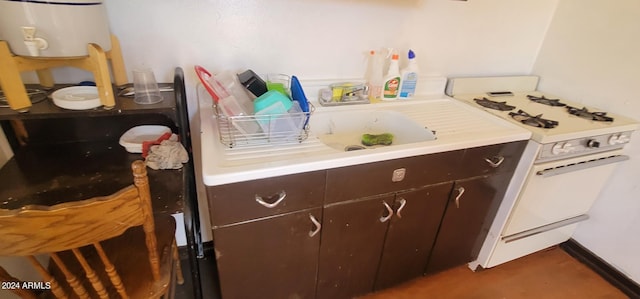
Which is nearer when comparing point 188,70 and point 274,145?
point 274,145

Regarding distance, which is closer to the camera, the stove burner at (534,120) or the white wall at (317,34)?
the white wall at (317,34)

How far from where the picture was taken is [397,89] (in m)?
1.47

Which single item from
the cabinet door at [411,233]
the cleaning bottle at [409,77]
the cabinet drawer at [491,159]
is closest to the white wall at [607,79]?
the cabinet drawer at [491,159]

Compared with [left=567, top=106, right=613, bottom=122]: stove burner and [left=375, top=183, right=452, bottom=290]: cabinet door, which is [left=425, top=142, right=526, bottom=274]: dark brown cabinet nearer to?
[left=375, top=183, right=452, bottom=290]: cabinet door

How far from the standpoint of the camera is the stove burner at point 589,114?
4.79 feet

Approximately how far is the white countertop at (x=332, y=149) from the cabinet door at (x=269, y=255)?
0.20 m

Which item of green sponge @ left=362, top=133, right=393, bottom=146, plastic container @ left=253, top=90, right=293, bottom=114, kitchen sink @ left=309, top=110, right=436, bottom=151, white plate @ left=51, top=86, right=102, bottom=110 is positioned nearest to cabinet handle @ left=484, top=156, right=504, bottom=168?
kitchen sink @ left=309, top=110, right=436, bottom=151

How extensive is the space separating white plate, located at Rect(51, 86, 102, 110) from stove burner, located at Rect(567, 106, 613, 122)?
2.08m

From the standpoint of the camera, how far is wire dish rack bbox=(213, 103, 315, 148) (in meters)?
0.99

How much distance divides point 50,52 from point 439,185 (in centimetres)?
135

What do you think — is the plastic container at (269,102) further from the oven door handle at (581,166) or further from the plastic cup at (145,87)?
the oven door handle at (581,166)

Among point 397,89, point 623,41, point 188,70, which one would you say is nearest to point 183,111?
point 188,70

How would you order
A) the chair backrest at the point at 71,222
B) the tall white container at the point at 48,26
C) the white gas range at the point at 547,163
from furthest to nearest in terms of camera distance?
the white gas range at the point at 547,163, the tall white container at the point at 48,26, the chair backrest at the point at 71,222

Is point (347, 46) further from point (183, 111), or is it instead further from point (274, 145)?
point (183, 111)
